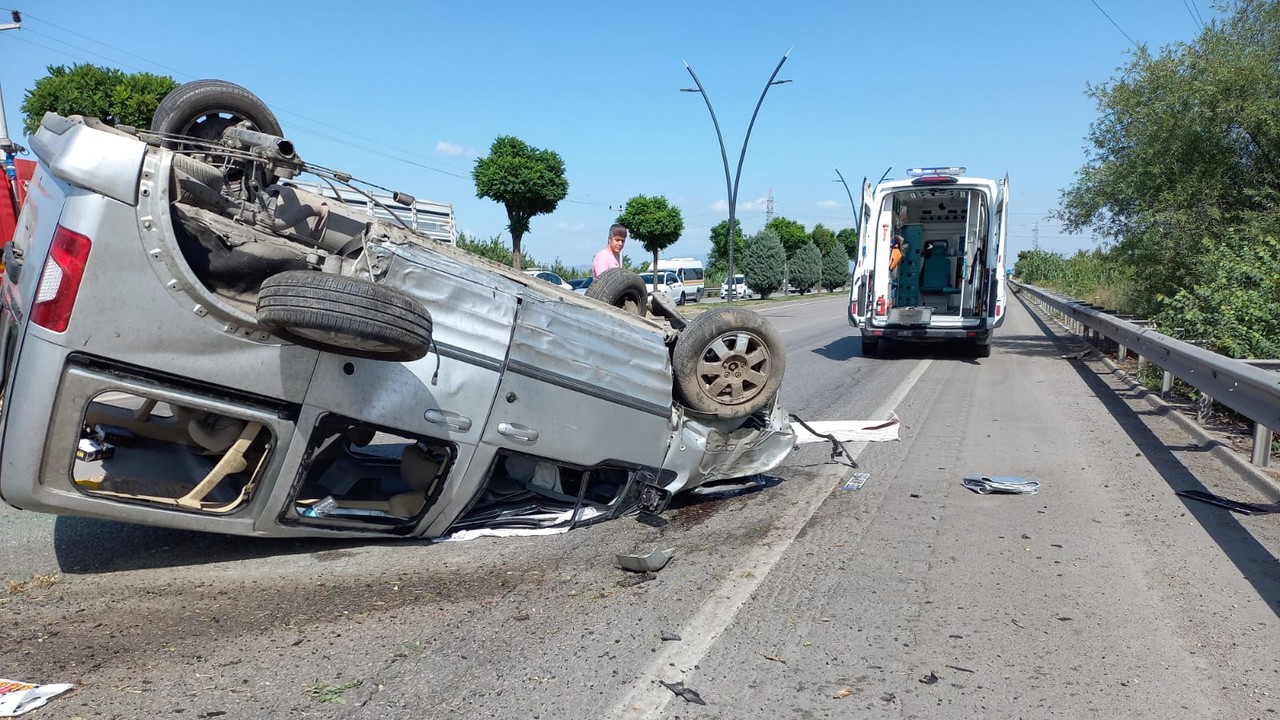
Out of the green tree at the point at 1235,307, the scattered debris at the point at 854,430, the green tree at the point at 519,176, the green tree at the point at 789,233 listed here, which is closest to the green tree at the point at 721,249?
the green tree at the point at 789,233

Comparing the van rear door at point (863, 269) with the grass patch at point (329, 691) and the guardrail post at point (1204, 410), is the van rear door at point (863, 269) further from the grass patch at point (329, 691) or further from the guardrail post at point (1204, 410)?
the grass patch at point (329, 691)

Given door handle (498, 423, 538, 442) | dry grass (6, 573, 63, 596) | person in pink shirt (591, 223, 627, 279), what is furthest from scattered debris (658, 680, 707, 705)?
person in pink shirt (591, 223, 627, 279)

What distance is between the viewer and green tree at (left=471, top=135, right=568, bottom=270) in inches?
1326

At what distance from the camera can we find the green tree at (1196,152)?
1237 centimetres

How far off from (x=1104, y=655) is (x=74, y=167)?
4.30m

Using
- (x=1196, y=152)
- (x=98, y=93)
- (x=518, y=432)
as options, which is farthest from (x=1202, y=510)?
(x=98, y=93)

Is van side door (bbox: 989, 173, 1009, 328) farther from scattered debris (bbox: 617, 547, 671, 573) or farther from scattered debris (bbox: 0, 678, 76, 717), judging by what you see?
scattered debris (bbox: 0, 678, 76, 717)

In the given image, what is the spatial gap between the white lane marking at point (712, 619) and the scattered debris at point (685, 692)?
0.02m

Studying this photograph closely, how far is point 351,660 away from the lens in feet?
10.1

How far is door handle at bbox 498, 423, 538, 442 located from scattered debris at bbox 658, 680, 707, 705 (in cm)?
150

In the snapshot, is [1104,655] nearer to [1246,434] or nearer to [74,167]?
[74,167]

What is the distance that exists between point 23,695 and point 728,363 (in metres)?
3.48

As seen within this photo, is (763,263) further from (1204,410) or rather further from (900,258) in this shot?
(1204,410)

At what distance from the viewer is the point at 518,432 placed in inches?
161
